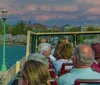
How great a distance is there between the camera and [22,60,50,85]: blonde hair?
11.9 ft

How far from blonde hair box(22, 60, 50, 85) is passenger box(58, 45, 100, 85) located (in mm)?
848

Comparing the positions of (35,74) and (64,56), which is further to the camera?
(64,56)

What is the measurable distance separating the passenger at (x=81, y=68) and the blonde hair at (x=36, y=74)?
848 mm

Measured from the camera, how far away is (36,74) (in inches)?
142

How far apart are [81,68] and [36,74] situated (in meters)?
0.95

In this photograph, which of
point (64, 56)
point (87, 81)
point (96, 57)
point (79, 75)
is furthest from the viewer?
→ point (64, 56)

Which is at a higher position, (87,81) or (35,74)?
(35,74)

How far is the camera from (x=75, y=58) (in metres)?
4.54

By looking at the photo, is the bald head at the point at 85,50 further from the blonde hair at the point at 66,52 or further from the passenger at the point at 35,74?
the blonde hair at the point at 66,52

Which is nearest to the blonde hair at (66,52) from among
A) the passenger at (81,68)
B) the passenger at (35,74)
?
the passenger at (81,68)

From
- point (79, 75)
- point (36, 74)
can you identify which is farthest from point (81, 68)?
point (36, 74)

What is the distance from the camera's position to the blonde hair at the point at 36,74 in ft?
11.9

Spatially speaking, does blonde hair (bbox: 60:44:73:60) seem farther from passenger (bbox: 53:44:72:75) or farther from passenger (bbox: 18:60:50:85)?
passenger (bbox: 18:60:50:85)

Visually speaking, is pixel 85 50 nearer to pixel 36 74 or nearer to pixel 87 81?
pixel 87 81
